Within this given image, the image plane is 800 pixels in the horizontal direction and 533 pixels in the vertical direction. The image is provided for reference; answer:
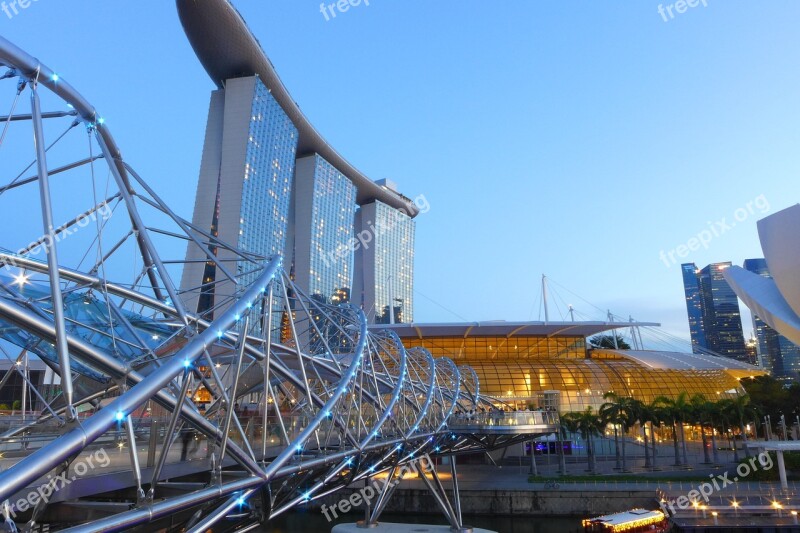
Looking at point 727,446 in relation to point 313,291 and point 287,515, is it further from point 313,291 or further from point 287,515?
point 313,291

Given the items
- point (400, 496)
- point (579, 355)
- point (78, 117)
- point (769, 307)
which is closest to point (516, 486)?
point (400, 496)

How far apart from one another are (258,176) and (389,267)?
8407 centimetres

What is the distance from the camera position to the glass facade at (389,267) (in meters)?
184

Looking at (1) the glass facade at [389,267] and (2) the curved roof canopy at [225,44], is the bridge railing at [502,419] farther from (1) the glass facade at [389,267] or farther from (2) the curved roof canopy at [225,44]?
(1) the glass facade at [389,267]

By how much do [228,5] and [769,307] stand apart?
299 feet

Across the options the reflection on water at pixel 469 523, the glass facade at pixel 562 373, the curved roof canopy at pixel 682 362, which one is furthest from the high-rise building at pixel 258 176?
the curved roof canopy at pixel 682 362

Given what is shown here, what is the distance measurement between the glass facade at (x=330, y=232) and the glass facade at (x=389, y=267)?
19652 millimetres

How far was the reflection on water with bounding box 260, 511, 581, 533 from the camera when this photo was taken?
147 feet

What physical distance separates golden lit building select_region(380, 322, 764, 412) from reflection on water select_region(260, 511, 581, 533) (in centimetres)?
2582

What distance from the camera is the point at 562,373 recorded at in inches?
3346

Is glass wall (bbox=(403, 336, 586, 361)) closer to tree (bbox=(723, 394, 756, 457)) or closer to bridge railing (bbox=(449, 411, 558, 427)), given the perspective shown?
tree (bbox=(723, 394, 756, 457))

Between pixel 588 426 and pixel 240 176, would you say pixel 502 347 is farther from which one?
pixel 240 176

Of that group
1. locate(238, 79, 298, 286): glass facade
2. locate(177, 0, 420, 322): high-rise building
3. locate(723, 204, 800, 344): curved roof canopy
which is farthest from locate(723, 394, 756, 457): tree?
locate(238, 79, 298, 286): glass facade

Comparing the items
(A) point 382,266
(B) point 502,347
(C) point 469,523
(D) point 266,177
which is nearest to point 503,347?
(B) point 502,347
